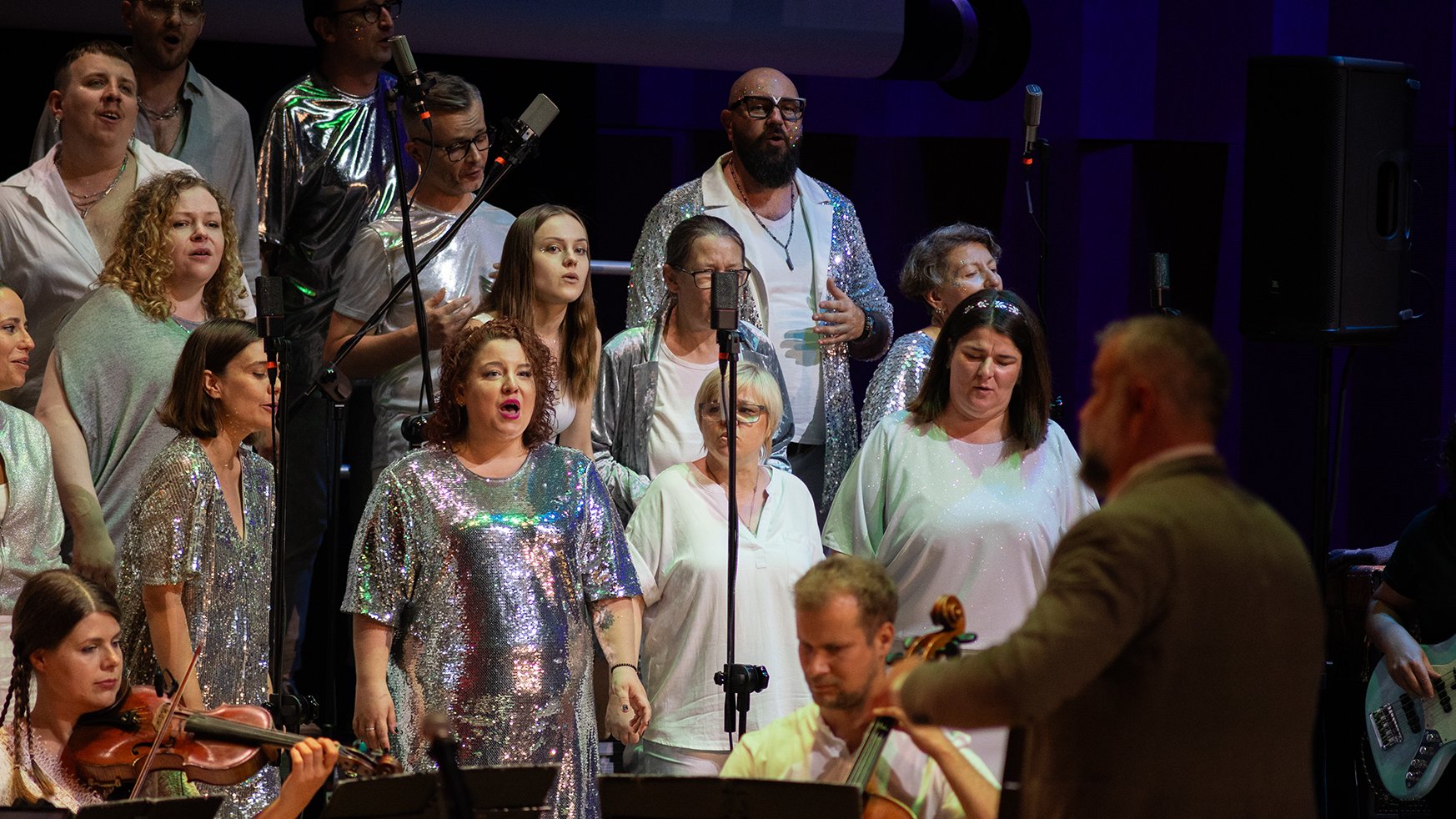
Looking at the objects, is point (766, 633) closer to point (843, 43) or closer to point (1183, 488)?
point (1183, 488)

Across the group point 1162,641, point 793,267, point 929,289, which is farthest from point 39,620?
point 929,289

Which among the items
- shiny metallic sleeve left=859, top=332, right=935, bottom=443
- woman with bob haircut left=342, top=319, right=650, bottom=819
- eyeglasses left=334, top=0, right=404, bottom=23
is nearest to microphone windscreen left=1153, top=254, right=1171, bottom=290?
shiny metallic sleeve left=859, top=332, right=935, bottom=443

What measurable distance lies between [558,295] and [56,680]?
153cm

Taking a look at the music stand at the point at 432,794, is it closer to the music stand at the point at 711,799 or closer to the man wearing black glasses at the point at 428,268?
the music stand at the point at 711,799

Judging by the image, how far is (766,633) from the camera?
146 inches

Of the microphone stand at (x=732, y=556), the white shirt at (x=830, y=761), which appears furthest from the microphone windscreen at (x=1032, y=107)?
the white shirt at (x=830, y=761)

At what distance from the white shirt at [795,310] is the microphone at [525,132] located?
3.21 ft

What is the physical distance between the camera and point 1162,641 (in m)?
1.97

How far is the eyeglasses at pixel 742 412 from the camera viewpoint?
3.78 metres

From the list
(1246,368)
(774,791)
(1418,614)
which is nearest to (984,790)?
(774,791)

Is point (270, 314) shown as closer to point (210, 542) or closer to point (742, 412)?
point (210, 542)

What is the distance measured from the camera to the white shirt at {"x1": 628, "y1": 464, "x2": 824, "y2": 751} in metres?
3.67

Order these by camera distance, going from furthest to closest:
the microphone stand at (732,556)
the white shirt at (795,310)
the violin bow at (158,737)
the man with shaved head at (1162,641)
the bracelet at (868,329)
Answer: the bracelet at (868,329)
the white shirt at (795,310)
the microphone stand at (732,556)
the violin bow at (158,737)
the man with shaved head at (1162,641)

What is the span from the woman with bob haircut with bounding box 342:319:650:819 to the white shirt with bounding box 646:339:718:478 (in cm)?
74
